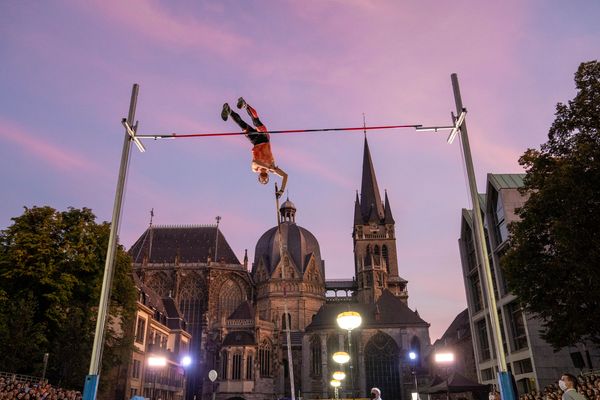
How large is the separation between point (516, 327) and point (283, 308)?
42.8m

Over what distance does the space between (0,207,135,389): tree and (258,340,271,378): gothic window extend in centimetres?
3107

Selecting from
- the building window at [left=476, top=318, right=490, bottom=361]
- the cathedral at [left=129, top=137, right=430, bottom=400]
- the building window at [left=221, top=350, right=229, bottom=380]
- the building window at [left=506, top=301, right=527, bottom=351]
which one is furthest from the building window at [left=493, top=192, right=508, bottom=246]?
the building window at [left=221, top=350, right=229, bottom=380]

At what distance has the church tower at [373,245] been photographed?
78.1m

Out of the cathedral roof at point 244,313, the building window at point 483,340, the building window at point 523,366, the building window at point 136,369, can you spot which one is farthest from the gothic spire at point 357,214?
the building window at point 523,366

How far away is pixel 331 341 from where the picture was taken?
5856 cm

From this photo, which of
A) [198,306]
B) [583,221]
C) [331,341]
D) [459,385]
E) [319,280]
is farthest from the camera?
[319,280]

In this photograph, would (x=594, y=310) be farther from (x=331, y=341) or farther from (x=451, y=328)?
(x=331, y=341)

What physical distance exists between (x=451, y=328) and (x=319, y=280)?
2618cm

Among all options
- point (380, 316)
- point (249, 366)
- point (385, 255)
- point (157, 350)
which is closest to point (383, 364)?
point (380, 316)

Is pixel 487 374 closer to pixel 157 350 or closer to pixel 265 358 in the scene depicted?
pixel 265 358

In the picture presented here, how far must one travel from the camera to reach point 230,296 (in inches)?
2830

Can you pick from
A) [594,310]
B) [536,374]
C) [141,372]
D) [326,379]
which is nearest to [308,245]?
[326,379]

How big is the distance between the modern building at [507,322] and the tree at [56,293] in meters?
22.2

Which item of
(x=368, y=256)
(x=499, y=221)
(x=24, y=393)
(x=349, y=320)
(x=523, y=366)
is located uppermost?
(x=368, y=256)
